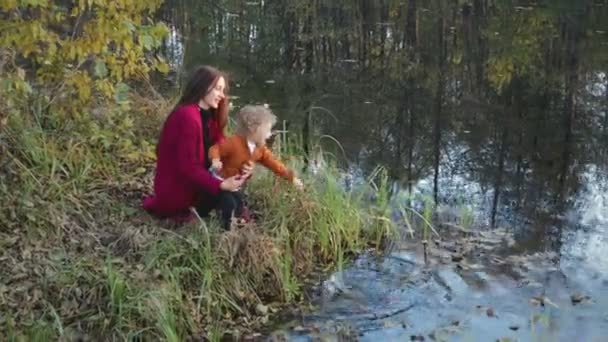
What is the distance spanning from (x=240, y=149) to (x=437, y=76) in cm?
778

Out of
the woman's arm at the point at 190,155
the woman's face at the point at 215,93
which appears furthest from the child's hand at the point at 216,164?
the woman's face at the point at 215,93

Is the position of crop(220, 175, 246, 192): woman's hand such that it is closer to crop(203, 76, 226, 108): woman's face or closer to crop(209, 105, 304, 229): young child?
crop(209, 105, 304, 229): young child

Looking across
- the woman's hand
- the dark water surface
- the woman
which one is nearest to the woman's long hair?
the woman

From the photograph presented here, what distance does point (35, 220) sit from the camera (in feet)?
16.3

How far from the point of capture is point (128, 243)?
498 centimetres

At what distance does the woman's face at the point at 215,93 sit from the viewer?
5.24 m

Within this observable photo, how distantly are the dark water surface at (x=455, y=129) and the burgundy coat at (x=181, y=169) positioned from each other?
1025 mm

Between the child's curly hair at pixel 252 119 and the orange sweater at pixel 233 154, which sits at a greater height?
the child's curly hair at pixel 252 119

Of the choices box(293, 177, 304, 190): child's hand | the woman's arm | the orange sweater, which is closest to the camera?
the woman's arm

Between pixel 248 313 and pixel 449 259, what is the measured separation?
1.65 metres

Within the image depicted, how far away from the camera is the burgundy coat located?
5.13 meters

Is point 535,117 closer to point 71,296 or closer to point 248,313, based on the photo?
point 248,313

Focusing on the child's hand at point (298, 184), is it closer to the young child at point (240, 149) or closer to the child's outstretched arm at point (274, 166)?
the child's outstretched arm at point (274, 166)

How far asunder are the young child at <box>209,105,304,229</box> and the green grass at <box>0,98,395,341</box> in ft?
0.65
